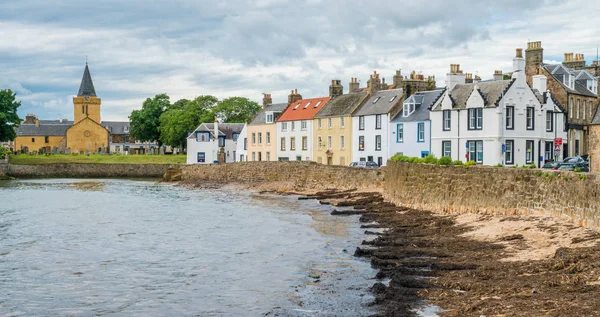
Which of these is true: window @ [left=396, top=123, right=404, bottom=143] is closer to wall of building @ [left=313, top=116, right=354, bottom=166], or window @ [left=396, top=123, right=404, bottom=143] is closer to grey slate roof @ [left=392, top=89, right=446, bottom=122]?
grey slate roof @ [left=392, top=89, right=446, bottom=122]

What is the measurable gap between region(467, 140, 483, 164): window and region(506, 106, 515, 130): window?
2390 mm

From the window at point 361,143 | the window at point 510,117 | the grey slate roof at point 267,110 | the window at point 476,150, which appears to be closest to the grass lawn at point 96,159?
the grey slate roof at point 267,110

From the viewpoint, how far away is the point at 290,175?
63.2 m

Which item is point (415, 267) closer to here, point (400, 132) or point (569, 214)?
point (569, 214)

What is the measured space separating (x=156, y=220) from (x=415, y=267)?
21.6m

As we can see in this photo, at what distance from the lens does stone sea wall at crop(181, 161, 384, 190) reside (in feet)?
166

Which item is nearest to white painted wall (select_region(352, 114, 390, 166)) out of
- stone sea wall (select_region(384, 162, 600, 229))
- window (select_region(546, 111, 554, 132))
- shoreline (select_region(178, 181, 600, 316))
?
window (select_region(546, 111, 554, 132))

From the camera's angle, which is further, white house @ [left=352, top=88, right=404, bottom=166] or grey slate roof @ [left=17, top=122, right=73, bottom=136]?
grey slate roof @ [left=17, top=122, right=73, bottom=136]

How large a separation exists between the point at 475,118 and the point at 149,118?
84.9 m

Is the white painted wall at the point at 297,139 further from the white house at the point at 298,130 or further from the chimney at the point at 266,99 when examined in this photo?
the chimney at the point at 266,99

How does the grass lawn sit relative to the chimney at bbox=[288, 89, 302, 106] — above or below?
below

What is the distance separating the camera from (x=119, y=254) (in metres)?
24.3

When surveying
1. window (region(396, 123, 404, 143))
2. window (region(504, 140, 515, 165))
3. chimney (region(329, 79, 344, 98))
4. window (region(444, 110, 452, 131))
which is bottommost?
window (region(504, 140, 515, 165))

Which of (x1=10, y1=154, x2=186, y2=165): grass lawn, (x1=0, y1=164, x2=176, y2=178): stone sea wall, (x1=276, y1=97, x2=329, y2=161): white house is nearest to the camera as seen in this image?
(x1=276, y1=97, x2=329, y2=161): white house
